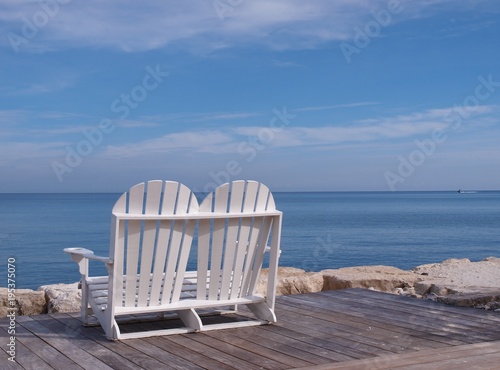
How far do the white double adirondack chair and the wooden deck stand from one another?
21cm

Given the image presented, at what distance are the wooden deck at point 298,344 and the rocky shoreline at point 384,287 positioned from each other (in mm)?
619

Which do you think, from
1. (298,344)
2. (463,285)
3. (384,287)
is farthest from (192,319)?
(463,285)

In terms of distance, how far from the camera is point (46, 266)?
63.5 ft

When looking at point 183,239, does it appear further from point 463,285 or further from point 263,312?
point 463,285

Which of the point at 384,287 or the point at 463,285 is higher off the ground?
the point at 463,285

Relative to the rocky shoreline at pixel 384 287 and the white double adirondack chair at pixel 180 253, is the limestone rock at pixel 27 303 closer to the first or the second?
the rocky shoreline at pixel 384 287

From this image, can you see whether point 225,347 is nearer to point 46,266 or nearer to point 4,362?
point 4,362

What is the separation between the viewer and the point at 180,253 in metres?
4.57

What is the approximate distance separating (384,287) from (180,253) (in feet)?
14.6

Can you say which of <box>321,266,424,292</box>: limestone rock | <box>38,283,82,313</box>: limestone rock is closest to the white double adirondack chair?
<box>38,283,82,313</box>: limestone rock

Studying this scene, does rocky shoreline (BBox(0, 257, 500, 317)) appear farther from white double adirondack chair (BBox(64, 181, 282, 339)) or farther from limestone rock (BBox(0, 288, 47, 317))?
white double adirondack chair (BBox(64, 181, 282, 339))

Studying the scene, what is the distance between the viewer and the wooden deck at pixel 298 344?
3.89 meters

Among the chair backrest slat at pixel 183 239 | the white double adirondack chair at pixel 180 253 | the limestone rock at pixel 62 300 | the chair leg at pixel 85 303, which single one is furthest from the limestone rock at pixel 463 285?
the limestone rock at pixel 62 300

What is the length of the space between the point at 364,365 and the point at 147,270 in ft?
5.29
